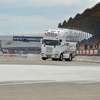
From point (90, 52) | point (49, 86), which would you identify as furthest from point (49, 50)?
point (49, 86)

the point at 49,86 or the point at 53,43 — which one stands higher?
the point at 53,43

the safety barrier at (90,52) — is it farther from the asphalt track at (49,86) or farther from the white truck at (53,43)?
the asphalt track at (49,86)

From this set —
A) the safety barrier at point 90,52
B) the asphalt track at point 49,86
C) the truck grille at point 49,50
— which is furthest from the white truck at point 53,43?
the asphalt track at point 49,86

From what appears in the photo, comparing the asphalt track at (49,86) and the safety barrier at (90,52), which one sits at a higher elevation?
the safety barrier at (90,52)

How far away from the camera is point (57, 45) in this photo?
109 feet

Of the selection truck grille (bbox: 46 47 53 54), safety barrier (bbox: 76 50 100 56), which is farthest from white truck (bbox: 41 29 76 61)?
safety barrier (bbox: 76 50 100 56)

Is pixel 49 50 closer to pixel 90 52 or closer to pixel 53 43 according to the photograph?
pixel 53 43

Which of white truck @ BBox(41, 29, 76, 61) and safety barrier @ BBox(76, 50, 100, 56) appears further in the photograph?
safety barrier @ BBox(76, 50, 100, 56)

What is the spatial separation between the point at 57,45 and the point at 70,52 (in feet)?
16.1

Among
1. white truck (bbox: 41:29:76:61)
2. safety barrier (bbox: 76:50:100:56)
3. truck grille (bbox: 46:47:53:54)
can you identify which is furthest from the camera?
safety barrier (bbox: 76:50:100:56)

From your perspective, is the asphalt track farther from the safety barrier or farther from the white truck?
the safety barrier

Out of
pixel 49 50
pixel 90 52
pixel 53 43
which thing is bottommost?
pixel 90 52

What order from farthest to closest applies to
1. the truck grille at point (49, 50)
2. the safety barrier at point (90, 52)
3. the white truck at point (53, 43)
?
the safety barrier at point (90, 52), the truck grille at point (49, 50), the white truck at point (53, 43)

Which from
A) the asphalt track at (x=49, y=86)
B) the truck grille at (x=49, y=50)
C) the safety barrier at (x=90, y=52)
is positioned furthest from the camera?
the safety barrier at (x=90, y=52)
